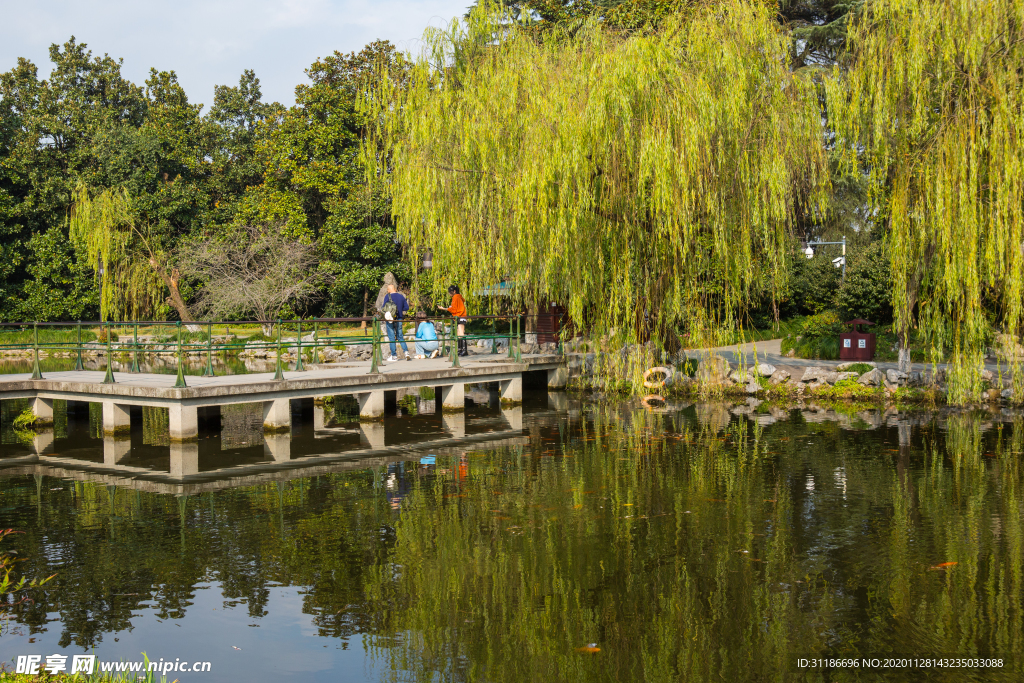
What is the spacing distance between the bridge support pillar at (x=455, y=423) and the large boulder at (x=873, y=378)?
8.28m

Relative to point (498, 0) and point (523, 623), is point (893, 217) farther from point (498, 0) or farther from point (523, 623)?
point (523, 623)

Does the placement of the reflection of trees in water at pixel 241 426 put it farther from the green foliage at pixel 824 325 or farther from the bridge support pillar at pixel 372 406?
the green foliage at pixel 824 325

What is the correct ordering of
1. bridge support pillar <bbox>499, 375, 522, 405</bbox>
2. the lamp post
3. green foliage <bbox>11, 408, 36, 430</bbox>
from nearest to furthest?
1. green foliage <bbox>11, 408, 36, 430</bbox>
2. bridge support pillar <bbox>499, 375, 522, 405</bbox>
3. the lamp post

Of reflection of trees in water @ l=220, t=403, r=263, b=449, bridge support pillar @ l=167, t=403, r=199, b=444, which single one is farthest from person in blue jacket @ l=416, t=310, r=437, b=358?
bridge support pillar @ l=167, t=403, r=199, b=444

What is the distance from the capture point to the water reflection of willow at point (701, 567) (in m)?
6.11

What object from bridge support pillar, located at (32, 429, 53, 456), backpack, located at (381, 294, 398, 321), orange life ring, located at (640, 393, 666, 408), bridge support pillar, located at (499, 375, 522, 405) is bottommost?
bridge support pillar, located at (32, 429, 53, 456)

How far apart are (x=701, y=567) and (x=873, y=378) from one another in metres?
12.0

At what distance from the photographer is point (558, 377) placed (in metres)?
21.4

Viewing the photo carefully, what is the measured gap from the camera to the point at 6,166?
38.5 meters

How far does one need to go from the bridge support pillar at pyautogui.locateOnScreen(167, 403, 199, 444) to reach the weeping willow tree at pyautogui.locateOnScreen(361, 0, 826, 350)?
19.1ft

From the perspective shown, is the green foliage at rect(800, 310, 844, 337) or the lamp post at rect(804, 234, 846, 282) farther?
the lamp post at rect(804, 234, 846, 282)

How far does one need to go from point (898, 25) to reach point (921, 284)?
4561mm

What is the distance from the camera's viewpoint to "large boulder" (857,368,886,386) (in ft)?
59.6

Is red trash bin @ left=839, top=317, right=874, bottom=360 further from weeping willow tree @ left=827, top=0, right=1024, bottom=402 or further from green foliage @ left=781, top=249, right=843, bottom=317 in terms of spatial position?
green foliage @ left=781, top=249, right=843, bottom=317
